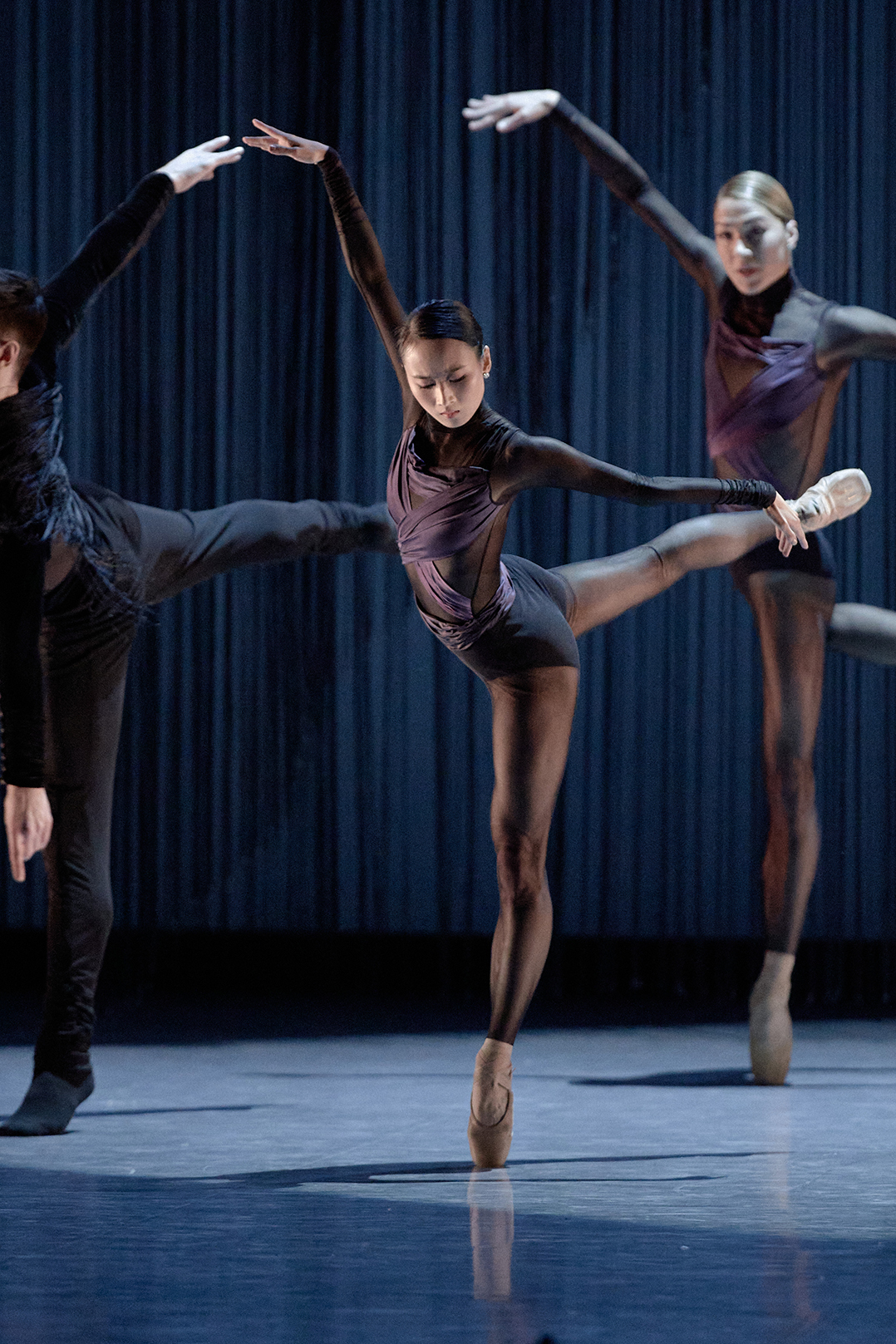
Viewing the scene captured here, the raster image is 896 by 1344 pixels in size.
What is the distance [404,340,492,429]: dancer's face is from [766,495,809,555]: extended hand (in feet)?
1.70

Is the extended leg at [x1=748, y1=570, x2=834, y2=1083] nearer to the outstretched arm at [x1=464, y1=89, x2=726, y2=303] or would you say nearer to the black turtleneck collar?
the black turtleneck collar

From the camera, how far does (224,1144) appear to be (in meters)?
2.94

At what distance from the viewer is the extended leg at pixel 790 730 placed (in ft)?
12.2

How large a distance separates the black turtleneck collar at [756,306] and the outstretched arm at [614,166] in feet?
0.15

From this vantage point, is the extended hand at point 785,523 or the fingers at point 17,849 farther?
the extended hand at point 785,523

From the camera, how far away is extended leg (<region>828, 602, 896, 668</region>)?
12.3 feet

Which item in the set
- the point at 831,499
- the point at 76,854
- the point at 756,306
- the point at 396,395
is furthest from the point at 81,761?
the point at 396,395

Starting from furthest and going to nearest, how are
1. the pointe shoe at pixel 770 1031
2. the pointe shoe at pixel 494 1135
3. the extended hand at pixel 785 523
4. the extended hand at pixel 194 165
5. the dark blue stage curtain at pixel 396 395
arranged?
the dark blue stage curtain at pixel 396 395 → the pointe shoe at pixel 770 1031 → the extended hand at pixel 194 165 → the extended hand at pixel 785 523 → the pointe shoe at pixel 494 1135

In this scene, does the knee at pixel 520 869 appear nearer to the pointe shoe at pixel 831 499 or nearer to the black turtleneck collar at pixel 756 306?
the pointe shoe at pixel 831 499

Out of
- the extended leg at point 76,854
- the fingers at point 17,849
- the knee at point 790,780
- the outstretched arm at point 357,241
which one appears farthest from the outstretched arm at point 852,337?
the fingers at point 17,849

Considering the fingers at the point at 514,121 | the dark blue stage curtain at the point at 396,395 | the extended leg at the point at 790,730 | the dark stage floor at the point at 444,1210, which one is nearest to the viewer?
the dark stage floor at the point at 444,1210

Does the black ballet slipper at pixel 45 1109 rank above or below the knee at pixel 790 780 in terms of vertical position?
below

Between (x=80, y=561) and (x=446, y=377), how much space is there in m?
0.73

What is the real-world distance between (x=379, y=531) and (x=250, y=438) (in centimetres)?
248
